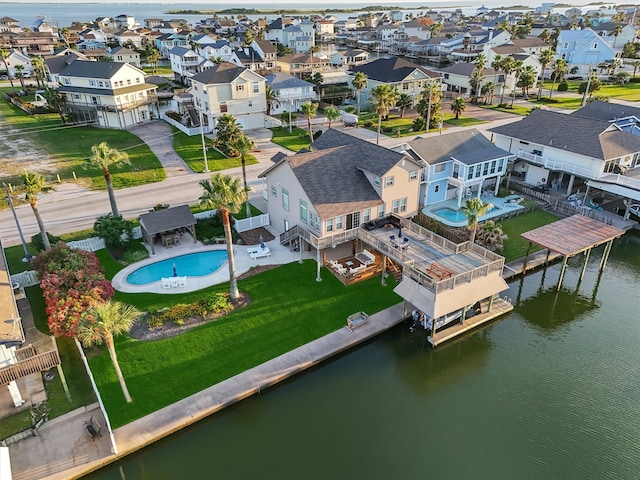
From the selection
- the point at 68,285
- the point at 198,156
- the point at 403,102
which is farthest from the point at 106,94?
the point at 68,285

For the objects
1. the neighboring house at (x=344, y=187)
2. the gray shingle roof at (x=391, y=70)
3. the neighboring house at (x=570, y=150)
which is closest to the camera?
the neighboring house at (x=344, y=187)

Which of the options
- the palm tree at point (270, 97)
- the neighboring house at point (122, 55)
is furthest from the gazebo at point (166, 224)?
the neighboring house at point (122, 55)

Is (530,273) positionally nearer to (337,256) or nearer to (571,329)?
(571,329)

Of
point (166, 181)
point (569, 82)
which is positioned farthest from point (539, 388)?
point (569, 82)

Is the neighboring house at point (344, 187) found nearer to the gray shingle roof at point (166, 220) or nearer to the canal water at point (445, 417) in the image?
the gray shingle roof at point (166, 220)

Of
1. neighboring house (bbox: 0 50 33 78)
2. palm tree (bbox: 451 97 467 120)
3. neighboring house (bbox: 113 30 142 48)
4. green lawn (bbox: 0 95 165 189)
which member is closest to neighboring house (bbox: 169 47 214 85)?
green lawn (bbox: 0 95 165 189)

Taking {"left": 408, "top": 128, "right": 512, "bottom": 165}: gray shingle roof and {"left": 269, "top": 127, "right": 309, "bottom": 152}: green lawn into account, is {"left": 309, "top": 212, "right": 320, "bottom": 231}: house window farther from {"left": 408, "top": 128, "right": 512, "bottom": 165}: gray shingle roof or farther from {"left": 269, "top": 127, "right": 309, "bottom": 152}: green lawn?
{"left": 269, "top": 127, "right": 309, "bottom": 152}: green lawn

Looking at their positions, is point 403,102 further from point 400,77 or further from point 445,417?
point 445,417
